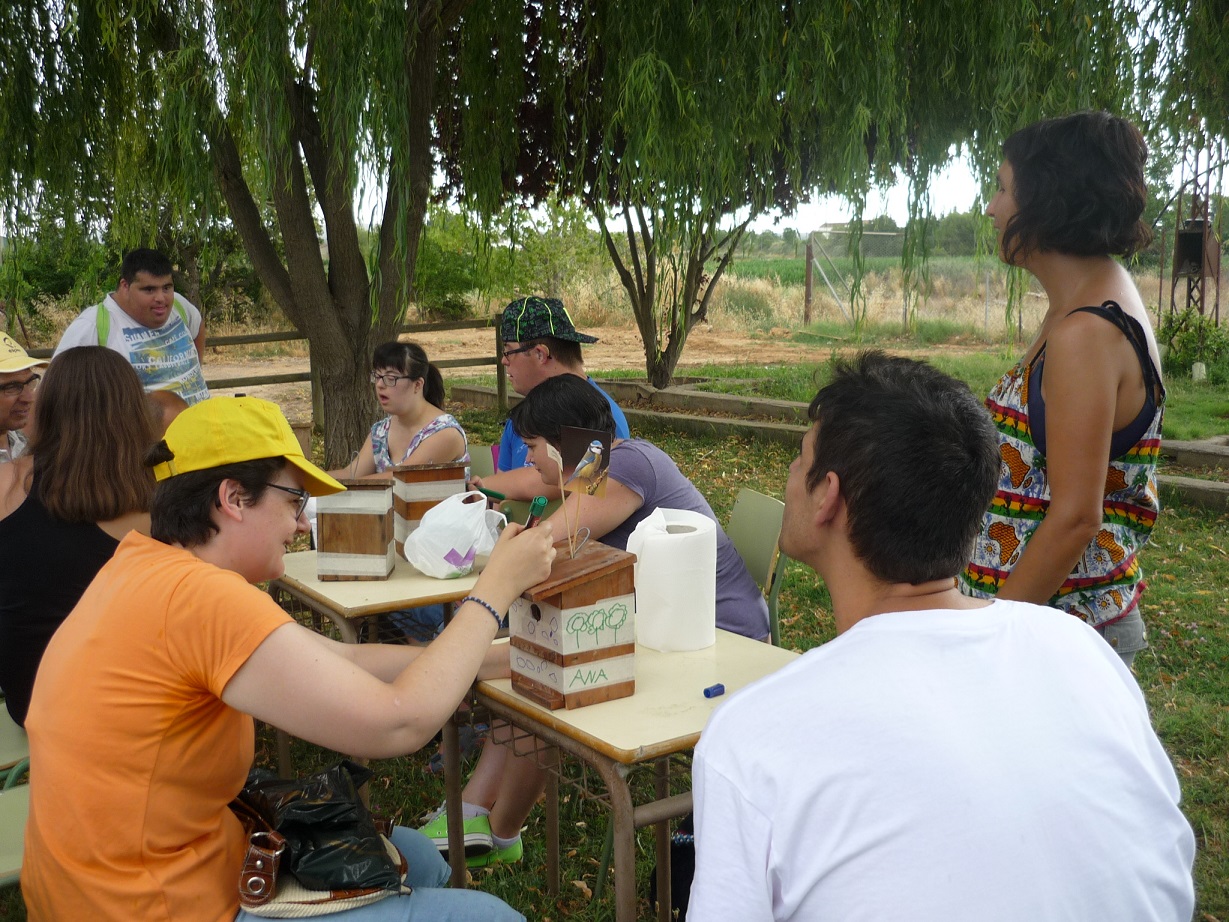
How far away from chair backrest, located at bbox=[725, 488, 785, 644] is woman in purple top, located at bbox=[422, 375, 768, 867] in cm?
36

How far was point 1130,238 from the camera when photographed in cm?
205

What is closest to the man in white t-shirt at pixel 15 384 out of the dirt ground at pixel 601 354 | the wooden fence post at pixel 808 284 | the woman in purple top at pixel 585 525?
the woman in purple top at pixel 585 525

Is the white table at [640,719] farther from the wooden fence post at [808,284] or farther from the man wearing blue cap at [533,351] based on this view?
the wooden fence post at [808,284]

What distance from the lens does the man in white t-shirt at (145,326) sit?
5.19 metres

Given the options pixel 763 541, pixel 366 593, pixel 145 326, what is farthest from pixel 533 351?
pixel 145 326

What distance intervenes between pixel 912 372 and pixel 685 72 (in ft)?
8.86

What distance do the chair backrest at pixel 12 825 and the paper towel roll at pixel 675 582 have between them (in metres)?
1.39

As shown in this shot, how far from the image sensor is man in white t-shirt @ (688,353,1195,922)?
1.05 metres

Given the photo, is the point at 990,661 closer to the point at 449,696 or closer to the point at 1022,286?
the point at 449,696

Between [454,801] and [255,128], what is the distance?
8.29 ft

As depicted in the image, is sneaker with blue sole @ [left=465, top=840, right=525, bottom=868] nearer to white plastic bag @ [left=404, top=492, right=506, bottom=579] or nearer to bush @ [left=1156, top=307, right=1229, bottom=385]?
white plastic bag @ [left=404, top=492, right=506, bottom=579]

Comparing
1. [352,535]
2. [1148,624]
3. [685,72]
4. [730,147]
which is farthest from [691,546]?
[1148,624]

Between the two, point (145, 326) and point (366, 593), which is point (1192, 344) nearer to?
point (145, 326)

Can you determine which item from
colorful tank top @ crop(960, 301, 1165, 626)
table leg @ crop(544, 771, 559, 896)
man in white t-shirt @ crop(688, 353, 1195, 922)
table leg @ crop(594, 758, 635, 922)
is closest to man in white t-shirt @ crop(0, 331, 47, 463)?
table leg @ crop(544, 771, 559, 896)
